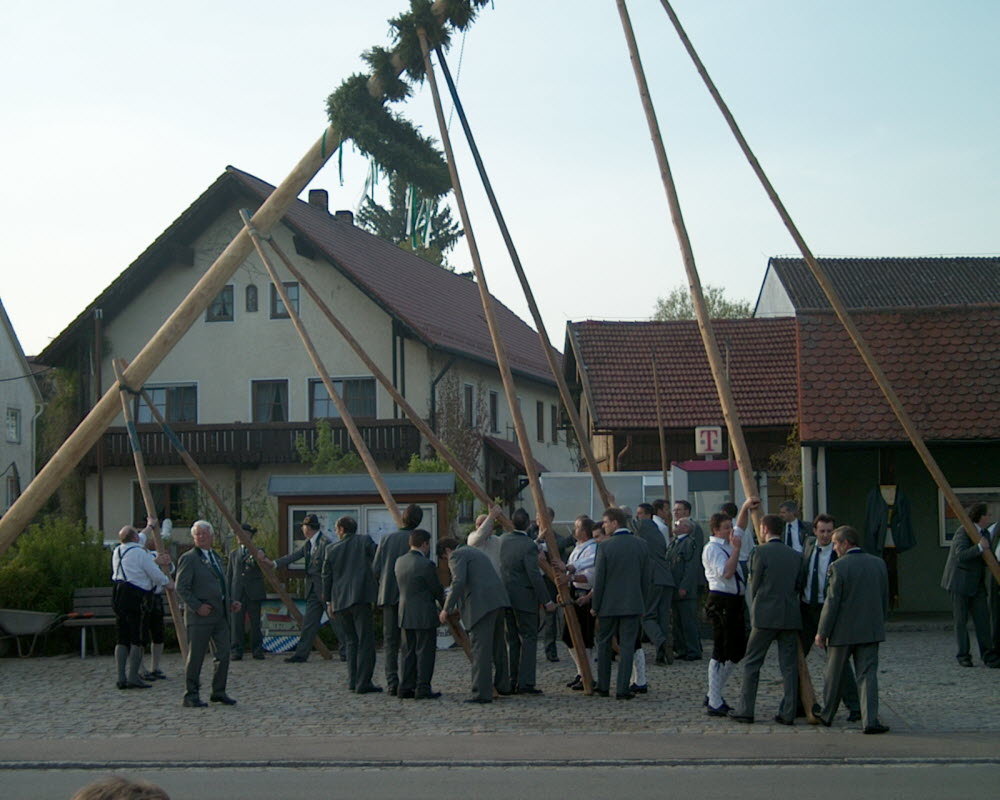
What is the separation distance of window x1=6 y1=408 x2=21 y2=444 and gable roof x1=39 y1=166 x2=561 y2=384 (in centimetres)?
1256

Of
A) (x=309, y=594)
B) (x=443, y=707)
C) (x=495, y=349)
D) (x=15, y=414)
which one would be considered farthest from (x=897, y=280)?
(x=443, y=707)

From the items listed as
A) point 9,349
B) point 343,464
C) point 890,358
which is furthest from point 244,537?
point 9,349

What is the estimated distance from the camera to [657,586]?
14734mm

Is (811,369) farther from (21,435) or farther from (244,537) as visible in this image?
(21,435)

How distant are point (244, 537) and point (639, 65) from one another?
25.8ft

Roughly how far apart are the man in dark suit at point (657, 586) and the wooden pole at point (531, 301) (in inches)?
40.1

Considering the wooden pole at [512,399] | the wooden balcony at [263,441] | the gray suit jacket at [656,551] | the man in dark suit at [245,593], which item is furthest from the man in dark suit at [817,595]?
the wooden balcony at [263,441]

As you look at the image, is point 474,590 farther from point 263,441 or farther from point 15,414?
point 15,414

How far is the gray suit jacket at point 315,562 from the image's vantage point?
51.0 ft

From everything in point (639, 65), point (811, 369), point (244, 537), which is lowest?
point (244, 537)

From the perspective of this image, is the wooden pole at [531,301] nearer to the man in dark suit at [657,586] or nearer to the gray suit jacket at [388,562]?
the man in dark suit at [657,586]

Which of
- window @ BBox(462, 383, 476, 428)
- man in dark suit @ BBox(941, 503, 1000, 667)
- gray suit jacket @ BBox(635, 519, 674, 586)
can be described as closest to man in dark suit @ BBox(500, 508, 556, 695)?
gray suit jacket @ BBox(635, 519, 674, 586)

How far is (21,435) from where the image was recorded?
162 feet

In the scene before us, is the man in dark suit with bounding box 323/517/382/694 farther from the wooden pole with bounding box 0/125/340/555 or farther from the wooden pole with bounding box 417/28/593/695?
the wooden pole with bounding box 0/125/340/555
